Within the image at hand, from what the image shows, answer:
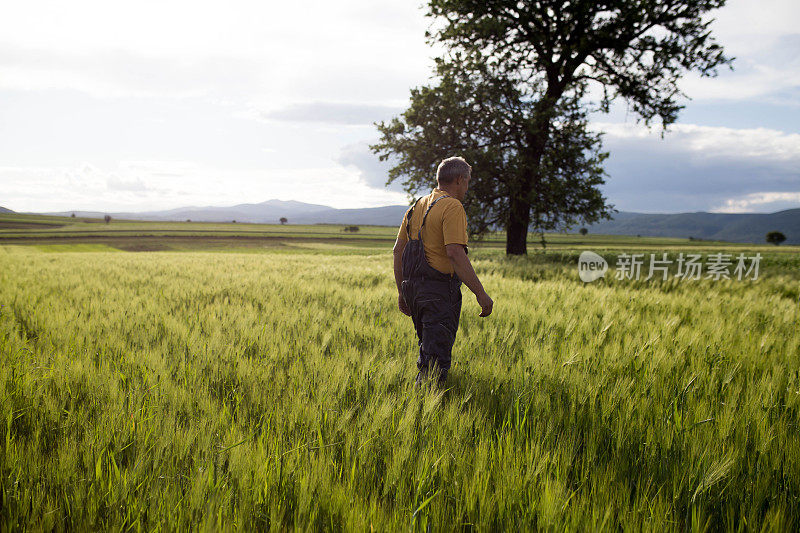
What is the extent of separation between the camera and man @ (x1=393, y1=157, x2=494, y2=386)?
3301 millimetres

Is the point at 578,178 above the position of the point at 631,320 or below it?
above

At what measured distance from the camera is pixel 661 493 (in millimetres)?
1877

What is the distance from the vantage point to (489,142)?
17.2 m

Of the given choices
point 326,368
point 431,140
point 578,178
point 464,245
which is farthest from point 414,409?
point 578,178

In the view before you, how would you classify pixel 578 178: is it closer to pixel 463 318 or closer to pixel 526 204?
pixel 526 204

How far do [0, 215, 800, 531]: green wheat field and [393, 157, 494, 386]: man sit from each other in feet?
1.11

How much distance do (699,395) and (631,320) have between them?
7.93 ft

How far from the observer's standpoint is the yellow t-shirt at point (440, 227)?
10.8 ft

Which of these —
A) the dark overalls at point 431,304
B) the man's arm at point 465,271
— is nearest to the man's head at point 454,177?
the dark overalls at point 431,304

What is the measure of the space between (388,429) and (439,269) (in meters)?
1.60
